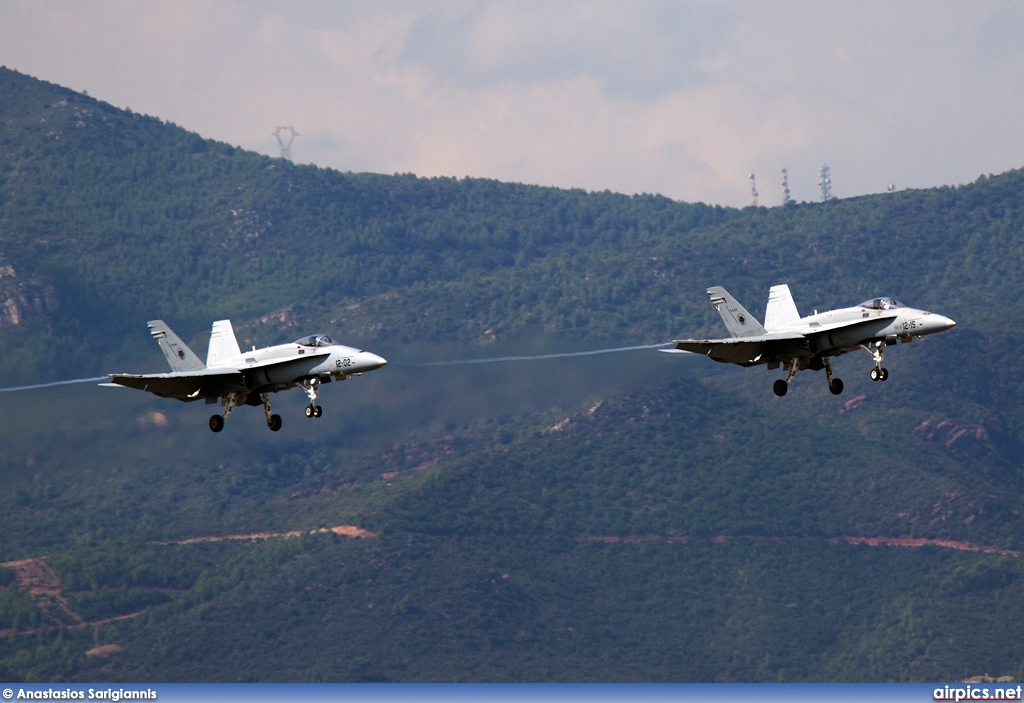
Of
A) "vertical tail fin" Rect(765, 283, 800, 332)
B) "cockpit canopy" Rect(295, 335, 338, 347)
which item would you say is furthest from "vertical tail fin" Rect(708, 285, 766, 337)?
"cockpit canopy" Rect(295, 335, 338, 347)

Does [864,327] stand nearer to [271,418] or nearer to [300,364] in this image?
[300,364]

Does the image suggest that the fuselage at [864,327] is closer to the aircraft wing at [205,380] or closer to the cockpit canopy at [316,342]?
the cockpit canopy at [316,342]

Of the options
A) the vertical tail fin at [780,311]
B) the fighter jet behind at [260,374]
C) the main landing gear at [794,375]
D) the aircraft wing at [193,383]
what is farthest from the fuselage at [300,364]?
the vertical tail fin at [780,311]

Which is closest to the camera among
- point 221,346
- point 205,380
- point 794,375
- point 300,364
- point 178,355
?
point 300,364

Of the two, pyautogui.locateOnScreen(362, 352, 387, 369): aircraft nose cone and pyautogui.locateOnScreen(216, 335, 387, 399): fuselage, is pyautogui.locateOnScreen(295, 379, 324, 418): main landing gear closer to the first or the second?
pyautogui.locateOnScreen(216, 335, 387, 399): fuselage

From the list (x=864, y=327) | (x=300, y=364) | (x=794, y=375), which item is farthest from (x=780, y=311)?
(x=300, y=364)

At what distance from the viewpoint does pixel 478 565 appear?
191625mm

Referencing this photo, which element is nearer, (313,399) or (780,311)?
(313,399)

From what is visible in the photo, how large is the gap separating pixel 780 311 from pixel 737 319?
187 centimetres

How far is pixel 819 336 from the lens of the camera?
7544cm

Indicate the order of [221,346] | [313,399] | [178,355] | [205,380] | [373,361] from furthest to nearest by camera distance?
[178,355] → [221,346] → [205,380] → [313,399] → [373,361]

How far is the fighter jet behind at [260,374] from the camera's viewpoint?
73.4 m

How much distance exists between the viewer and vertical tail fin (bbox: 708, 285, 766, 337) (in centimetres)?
7838

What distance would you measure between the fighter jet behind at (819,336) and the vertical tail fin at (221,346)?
18.7 m
